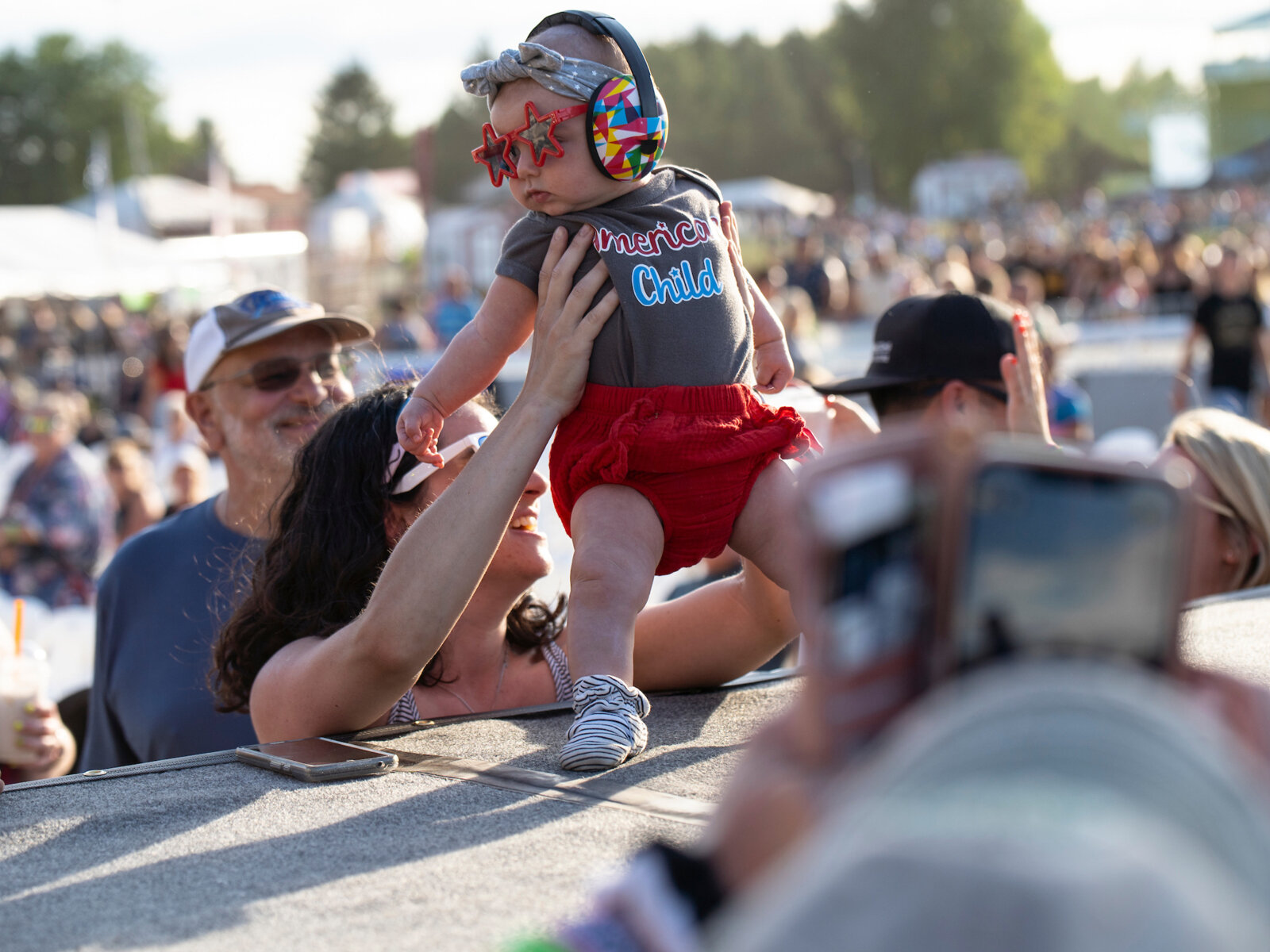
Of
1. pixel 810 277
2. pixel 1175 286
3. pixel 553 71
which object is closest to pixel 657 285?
pixel 553 71

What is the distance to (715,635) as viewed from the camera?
2625 millimetres

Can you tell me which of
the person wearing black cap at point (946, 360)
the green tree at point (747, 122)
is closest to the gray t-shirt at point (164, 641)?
the person wearing black cap at point (946, 360)

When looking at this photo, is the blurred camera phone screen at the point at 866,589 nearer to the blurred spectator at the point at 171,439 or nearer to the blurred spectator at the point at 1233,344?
the blurred spectator at the point at 171,439

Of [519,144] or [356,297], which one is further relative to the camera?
[356,297]

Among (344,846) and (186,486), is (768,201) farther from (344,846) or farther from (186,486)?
(344,846)

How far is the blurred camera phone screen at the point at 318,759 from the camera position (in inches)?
71.4

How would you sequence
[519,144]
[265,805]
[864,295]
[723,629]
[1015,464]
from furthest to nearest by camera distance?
[864,295]
[723,629]
[519,144]
[265,805]
[1015,464]

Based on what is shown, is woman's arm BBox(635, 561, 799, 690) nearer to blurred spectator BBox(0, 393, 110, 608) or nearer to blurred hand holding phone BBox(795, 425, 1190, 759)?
blurred hand holding phone BBox(795, 425, 1190, 759)

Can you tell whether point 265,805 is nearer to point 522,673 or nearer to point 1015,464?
point 522,673

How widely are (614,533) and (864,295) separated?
18.8 m

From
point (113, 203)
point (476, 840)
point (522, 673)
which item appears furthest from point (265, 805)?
point (113, 203)

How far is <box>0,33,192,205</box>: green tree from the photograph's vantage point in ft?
240

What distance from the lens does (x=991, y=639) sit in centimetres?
54

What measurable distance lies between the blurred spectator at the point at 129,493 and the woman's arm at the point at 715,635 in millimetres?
5309
